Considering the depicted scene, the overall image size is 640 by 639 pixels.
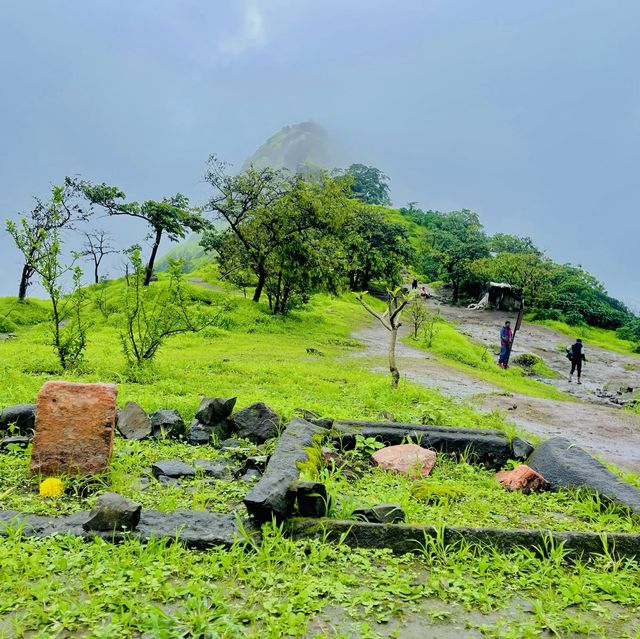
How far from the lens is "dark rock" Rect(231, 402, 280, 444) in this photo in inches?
290

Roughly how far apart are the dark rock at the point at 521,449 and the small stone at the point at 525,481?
86cm

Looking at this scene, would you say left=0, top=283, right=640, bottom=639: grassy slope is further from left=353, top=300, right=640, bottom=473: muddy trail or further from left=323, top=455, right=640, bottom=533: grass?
left=353, top=300, right=640, bottom=473: muddy trail

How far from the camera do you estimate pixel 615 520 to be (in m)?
5.39

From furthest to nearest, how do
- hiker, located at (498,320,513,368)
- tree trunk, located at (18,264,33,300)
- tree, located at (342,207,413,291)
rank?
tree, located at (342,207,413,291), tree trunk, located at (18,264,33,300), hiker, located at (498,320,513,368)

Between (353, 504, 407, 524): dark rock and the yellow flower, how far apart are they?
9.60 ft

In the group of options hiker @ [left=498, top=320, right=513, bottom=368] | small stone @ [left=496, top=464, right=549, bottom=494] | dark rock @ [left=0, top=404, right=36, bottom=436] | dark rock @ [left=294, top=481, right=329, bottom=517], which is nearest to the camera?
dark rock @ [left=294, top=481, right=329, bottom=517]

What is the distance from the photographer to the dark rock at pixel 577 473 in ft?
18.9

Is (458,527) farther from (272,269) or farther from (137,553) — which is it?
(272,269)

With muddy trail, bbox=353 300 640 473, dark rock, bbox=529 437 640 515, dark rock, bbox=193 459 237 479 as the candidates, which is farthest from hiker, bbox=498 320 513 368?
dark rock, bbox=193 459 237 479

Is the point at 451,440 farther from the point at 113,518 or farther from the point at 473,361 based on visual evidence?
the point at 473,361

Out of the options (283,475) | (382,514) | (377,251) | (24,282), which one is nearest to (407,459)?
(382,514)

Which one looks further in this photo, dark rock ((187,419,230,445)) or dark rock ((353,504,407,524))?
dark rock ((187,419,230,445))

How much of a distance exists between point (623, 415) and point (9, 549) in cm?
1425

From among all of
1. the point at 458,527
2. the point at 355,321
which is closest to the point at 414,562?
the point at 458,527
